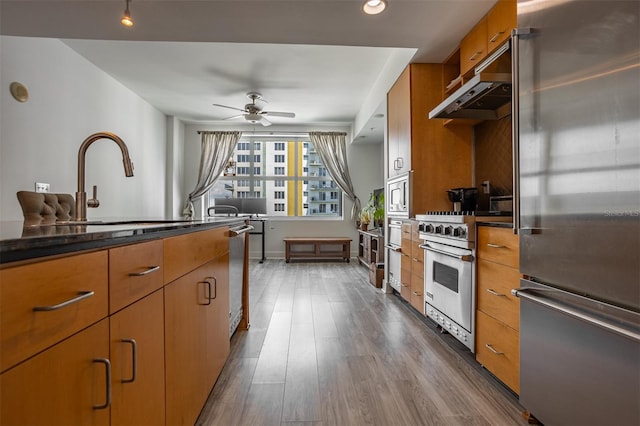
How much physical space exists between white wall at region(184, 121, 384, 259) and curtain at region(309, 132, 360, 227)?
0.15 meters

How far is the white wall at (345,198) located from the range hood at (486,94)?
13.3 feet

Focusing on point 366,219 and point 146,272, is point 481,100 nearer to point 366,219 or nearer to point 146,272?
point 146,272

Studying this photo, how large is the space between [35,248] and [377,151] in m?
6.75

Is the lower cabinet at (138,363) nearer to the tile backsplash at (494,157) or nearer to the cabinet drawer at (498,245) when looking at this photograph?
the cabinet drawer at (498,245)

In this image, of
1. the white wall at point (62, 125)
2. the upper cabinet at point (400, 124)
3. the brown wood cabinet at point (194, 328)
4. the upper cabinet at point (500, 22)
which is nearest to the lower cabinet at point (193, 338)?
the brown wood cabinet at point (194, 328)

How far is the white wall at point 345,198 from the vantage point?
6777 mm

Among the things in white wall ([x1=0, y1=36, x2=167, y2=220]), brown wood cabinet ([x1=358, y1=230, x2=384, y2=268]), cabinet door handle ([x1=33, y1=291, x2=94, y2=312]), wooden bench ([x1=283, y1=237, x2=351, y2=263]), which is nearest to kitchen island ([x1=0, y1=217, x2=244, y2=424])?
cabinet door handle ([x1=33, y1=291, x2=94, y2=312])

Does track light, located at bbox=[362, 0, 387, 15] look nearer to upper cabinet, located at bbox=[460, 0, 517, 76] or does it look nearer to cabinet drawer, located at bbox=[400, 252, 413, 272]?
upper cabinet, located at bbox=[460, 0, 517, 76]

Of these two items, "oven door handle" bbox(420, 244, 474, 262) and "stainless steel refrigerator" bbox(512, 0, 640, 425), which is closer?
"stainless steel refrigerator" bbox(512, 0, 640, 425)

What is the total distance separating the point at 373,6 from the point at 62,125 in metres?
3.53

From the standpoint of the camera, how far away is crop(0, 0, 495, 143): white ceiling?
2272 millimetres

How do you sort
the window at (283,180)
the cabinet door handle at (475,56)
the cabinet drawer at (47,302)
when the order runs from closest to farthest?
the cabinet drawer at (47,302)
the cabinet door handle at (475,56)
the window at (283,180)

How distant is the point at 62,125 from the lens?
11.6 feet

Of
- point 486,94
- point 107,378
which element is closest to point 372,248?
point 486,94
